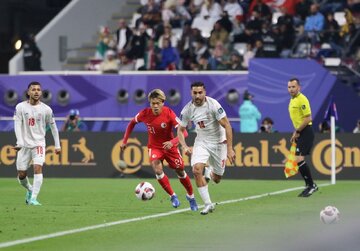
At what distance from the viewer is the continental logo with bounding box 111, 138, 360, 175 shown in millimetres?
31127

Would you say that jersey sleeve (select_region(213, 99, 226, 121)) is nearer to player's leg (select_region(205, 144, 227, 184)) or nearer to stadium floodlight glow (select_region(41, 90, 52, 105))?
player's leg (select_region(205, 144, 227, 184))

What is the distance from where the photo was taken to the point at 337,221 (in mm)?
16484

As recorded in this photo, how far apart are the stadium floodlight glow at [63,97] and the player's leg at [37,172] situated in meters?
16.2

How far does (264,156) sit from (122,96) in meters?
7.00

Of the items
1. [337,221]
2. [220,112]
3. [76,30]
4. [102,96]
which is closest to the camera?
[337,221]

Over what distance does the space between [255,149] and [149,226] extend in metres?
15.5

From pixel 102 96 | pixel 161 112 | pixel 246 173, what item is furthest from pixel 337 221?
pixel 102 96

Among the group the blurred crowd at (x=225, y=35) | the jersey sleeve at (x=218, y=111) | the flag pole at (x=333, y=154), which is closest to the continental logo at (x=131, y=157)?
the blurred crowd at (x=225, y=35)

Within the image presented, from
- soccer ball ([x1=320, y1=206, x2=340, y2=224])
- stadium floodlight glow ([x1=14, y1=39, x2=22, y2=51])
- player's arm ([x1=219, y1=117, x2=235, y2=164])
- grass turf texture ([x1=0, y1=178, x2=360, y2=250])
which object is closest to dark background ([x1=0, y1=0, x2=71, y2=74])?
stadium floodlight glow ([x1=14, y1=39, x2=22, y2=51])

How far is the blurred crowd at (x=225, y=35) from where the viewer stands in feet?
116

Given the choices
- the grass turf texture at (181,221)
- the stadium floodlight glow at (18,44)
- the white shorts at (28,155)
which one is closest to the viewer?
the grass turf texture at (181,221)

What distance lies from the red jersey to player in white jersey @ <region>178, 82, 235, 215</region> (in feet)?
1.58

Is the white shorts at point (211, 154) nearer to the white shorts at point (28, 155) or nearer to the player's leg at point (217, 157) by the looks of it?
the player's leg at point (217, 157)

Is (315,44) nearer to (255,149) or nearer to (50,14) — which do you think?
(255,149)
